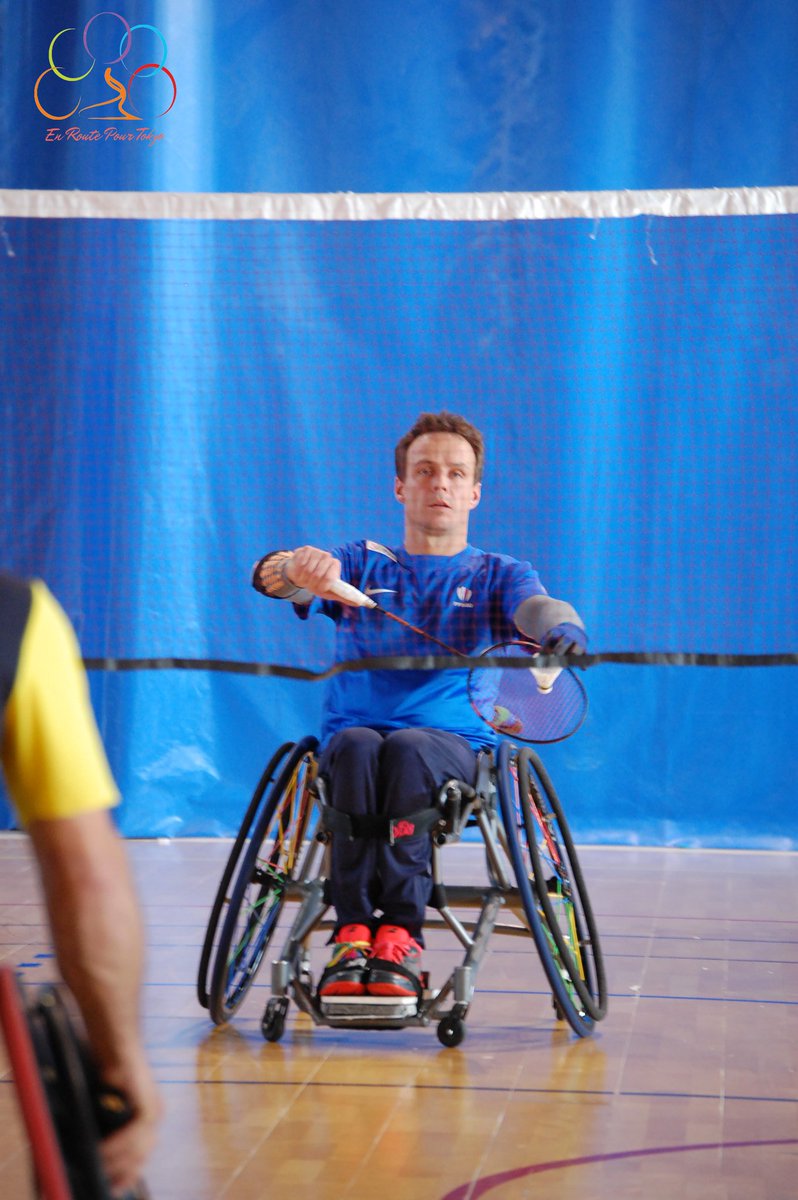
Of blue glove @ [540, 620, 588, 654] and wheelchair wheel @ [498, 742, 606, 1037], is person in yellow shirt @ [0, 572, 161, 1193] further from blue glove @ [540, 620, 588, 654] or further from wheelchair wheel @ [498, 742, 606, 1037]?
blue glove @ [540, 620, 588, 654]

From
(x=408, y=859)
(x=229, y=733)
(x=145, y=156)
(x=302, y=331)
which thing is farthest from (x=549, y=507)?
(x=408, y=859)

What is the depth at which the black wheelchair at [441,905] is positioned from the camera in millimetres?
3301

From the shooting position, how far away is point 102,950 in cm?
118

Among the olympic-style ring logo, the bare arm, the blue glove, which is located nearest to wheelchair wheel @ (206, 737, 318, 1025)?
the blue glove

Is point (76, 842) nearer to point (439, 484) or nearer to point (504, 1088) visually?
point (504, 1088)

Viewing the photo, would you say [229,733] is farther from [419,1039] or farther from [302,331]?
[419,1039]

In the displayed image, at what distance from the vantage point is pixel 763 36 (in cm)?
584

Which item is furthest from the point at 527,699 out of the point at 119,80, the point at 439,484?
the point at 119,80

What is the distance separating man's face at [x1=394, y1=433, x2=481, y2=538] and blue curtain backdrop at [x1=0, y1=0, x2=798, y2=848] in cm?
199

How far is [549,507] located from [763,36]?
1868 millimetres

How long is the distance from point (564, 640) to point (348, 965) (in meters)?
0.84

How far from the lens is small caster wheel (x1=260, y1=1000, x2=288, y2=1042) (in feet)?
11.2

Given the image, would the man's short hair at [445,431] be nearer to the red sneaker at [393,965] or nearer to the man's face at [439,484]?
the man's face at [439,484]

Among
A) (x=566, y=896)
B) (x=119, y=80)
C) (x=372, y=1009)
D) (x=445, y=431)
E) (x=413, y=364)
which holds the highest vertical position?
(x=119, y=80)
